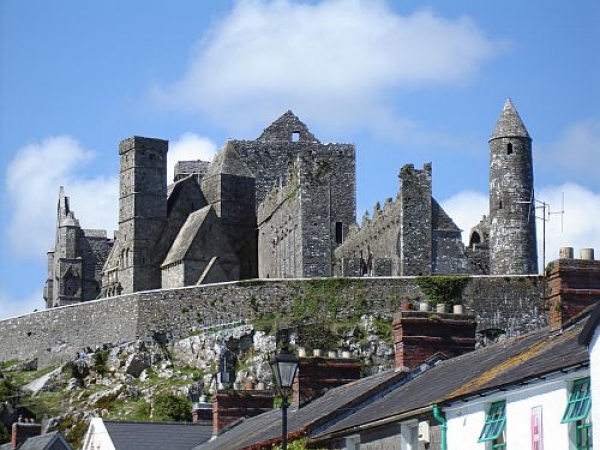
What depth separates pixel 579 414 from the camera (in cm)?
1883

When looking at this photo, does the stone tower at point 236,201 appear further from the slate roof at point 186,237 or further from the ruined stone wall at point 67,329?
the ruined stone wall at point 67,329

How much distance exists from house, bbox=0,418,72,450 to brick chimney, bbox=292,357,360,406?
319 inches

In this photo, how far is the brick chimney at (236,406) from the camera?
1435 inches

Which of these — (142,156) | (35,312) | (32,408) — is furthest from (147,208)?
(32,408)

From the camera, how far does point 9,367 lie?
80750mm

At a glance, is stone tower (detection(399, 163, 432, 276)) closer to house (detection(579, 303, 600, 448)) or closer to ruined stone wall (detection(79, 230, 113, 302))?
ruined stone wall (detection(79, 230, 113, 302))

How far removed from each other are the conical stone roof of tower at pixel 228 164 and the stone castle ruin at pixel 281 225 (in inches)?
3.2

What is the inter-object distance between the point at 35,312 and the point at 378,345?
1941cm

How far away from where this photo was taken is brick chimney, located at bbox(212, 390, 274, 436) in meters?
36.4

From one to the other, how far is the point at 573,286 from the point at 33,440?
20287 mm

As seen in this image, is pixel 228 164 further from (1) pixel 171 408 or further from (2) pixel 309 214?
(1) pixel 171 408

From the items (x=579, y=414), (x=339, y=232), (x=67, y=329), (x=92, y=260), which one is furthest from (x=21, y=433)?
(x=92, y=260)

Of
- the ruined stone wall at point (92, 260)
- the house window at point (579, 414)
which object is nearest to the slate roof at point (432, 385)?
the house window at point (579, 414)

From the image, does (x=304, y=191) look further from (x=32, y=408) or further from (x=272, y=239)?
(x=32, y=408)
